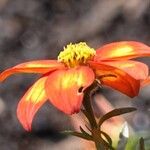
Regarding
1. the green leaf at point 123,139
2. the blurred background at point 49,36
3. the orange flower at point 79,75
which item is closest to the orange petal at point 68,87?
the orange flower at point 79,75

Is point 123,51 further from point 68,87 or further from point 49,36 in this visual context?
point 49,36

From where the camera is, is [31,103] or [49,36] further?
[49,36]

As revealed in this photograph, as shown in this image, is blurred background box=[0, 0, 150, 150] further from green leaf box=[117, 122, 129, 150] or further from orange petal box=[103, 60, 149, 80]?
orange petal box=[103, 60, 149, 80]

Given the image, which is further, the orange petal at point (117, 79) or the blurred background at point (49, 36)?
the blurred background at point (49, 36)

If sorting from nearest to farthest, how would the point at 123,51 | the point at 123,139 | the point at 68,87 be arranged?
the point at 68,87 → the point at 123,51 → the point at 123,139

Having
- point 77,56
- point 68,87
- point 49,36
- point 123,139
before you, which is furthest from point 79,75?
point 49,36

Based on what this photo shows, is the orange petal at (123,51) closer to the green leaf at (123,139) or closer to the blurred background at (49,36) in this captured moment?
the green leaf at (123,139)

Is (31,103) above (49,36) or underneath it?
underneath

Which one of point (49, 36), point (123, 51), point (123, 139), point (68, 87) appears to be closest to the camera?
point (68, 87)

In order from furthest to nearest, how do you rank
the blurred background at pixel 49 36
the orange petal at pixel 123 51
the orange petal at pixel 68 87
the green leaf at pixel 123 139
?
the blurred background at pixel 49 36
the green leaf at pixel 123 139
the orange petal at pixel 123 51
the orange petal at pixel 68 87
